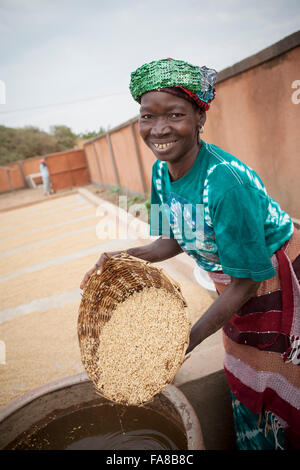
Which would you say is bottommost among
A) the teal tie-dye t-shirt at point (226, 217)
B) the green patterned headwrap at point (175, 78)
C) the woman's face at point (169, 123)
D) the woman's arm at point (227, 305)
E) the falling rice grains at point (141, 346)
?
the falling rice grains at point (141, 346)

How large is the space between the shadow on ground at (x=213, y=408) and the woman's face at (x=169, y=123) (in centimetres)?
140

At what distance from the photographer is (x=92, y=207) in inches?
398

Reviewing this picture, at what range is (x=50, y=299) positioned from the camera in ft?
13.7

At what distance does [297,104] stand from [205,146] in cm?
207

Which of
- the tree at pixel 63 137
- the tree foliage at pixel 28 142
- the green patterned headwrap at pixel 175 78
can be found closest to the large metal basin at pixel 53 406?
the green patterned headwrap at pixel 175 78

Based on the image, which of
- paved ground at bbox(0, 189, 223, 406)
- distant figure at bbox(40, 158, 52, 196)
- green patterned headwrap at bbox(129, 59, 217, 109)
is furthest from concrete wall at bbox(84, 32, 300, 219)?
distant figure at bbox(40, 158, 52, 196)

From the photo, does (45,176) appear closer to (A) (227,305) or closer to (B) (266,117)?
(B) (266,117)

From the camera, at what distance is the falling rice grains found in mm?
1381

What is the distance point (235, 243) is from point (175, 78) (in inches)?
24.2

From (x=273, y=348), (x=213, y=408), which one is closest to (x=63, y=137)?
(x=213, y=408)

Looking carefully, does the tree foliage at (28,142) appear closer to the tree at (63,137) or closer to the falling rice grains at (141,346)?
the tree at (63,137)

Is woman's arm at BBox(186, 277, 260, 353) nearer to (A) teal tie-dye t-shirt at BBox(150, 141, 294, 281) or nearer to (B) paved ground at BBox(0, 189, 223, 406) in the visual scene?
(A) teal tie-dye t-shirt at BBox(150, 141, 294, 281)

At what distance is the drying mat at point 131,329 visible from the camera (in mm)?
1397

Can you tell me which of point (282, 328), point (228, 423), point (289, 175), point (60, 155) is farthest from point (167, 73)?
point (60, 155)
